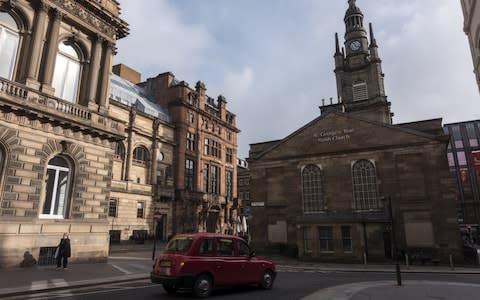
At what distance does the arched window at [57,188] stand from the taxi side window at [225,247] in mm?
11113

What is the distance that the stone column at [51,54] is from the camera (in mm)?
17516

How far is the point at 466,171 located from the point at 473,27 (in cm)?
6033

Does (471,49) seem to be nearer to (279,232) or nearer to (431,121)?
(431,121)

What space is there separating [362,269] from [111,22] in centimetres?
2345

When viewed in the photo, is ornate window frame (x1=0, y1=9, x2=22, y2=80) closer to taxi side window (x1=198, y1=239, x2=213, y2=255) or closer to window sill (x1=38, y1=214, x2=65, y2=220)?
window sill (x1=38, y1=214, x2=65, y2=220)

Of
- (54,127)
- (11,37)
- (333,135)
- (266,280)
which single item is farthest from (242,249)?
(333,135)

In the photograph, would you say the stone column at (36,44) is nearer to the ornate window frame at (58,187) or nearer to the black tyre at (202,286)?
the ornate window frame at (58,187)

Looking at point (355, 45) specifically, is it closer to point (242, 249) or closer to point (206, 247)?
point (242, 249)

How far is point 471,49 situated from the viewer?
17125 mm

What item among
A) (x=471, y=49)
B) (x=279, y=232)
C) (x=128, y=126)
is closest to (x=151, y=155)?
(x=128, y=126)

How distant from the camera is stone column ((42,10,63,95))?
17.5 metres

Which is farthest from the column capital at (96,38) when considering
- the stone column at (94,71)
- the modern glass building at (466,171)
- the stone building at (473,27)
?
the modern glass building at (466,171)

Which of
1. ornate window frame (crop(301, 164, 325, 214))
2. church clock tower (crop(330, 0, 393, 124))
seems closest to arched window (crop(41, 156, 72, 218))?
ornate window frame (crop(301, 164, 325, 214))

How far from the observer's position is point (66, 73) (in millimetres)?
19422
